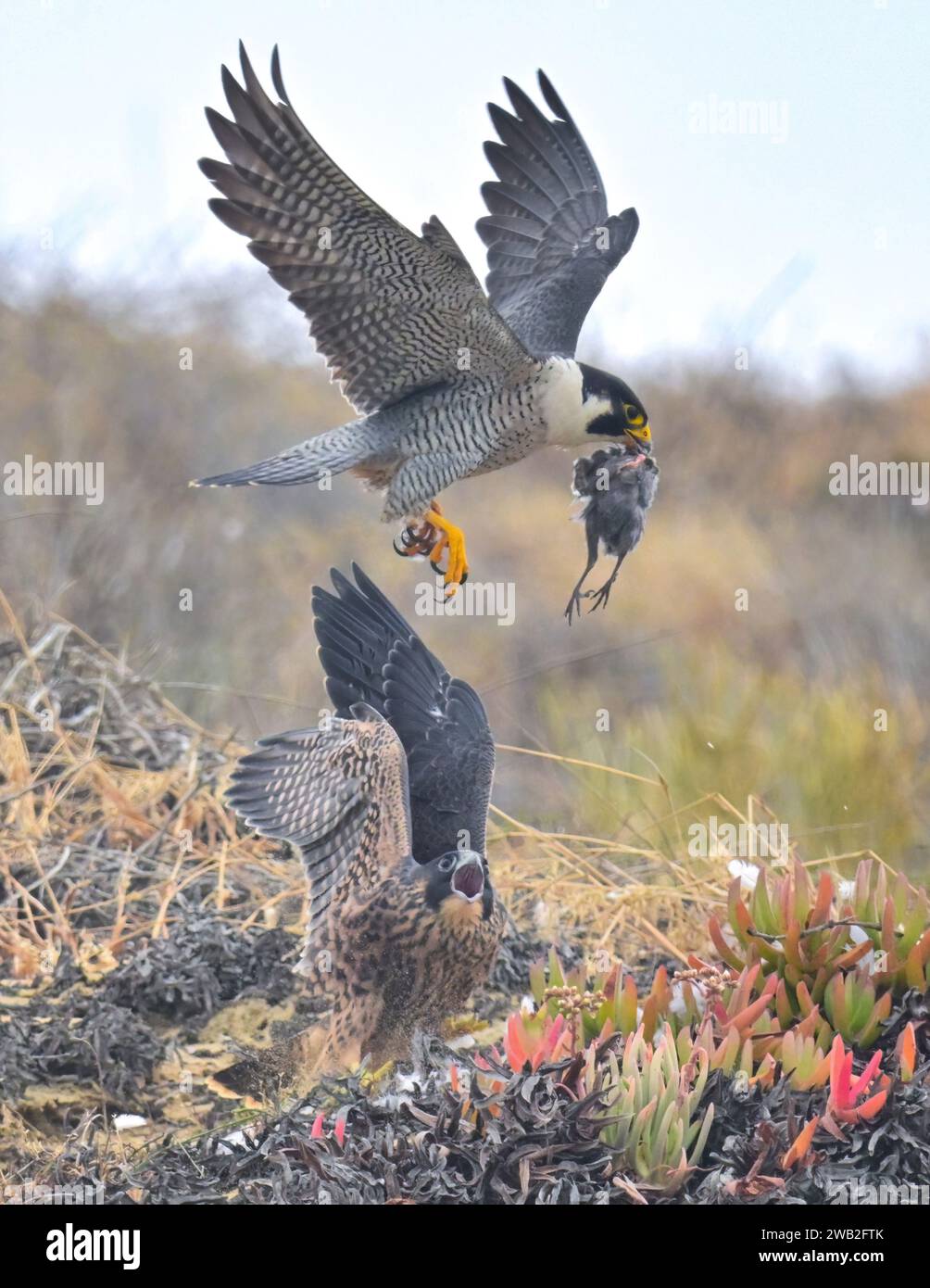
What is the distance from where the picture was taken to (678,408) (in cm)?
1190

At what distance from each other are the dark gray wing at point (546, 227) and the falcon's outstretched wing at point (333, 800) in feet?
3.84

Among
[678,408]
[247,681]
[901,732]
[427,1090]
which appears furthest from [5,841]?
[678,408]

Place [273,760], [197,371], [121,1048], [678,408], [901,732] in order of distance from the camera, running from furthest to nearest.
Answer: [678,408]
[197,371]
[901,732]
[121,1048]
[273,760]

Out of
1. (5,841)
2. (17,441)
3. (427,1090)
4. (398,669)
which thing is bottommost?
(427,1090)

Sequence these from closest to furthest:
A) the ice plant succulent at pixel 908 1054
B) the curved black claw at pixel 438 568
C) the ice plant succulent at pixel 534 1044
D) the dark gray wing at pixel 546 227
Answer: the ice plant succulent at pixel 534 1044, the ice plant succulent at pixel 908 1054, the curved black claw at pixel 438 568, the dark gray wing at pixel 546 227

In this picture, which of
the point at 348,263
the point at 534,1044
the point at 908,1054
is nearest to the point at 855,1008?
the point at 908,1054

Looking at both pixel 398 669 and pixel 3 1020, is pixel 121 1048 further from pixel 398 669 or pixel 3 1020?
pixel 398 669

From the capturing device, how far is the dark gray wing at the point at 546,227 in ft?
12.3

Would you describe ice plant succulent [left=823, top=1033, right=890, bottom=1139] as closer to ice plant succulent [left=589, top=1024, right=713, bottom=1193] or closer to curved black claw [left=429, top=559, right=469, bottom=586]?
ice plant succulent [left=589, top=1024, right=713, bottom=1193]

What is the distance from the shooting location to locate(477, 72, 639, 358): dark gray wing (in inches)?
148

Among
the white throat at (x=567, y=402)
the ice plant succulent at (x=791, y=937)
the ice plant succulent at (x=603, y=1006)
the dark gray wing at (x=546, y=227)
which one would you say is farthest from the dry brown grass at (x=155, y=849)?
the dark gray wing at (x=546, y=227)

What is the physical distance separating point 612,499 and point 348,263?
78 centimetres

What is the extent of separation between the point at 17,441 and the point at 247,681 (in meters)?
2.59

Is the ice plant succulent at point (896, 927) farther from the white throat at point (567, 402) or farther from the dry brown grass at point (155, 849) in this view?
the white throat at point (567, 402)
